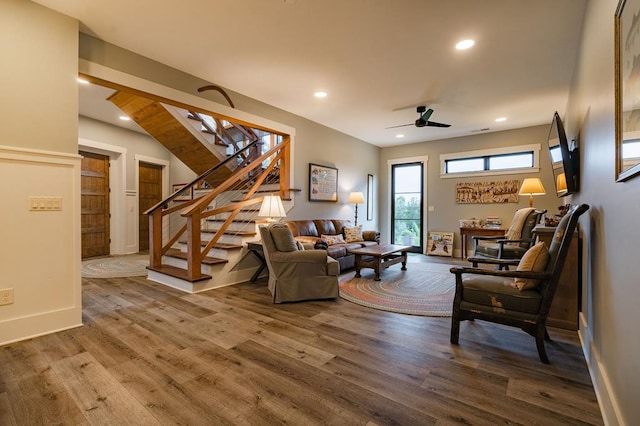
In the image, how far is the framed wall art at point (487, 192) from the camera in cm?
625

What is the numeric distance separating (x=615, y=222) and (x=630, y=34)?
2.85 feet

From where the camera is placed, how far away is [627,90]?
1.33 m

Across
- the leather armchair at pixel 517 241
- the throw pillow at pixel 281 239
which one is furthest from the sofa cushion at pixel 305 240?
the leather armchair at pixel 517 241

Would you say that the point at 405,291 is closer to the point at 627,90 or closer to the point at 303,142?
the point at 627,90

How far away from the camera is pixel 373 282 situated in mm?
4352

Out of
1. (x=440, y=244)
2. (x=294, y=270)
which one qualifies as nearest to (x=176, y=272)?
(x=294, y=270)

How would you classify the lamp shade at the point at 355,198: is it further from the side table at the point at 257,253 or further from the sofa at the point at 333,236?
the side table at the point at 257,253

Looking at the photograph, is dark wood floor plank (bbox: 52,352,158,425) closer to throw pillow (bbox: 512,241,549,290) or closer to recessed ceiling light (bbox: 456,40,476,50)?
throw pillow (bbox: 512,241,549,290)

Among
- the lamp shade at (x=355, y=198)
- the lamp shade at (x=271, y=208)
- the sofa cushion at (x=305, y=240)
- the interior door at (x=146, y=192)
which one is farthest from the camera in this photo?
the interior door at (x=146, y=192)

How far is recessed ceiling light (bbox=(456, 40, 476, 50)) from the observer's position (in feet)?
10.0

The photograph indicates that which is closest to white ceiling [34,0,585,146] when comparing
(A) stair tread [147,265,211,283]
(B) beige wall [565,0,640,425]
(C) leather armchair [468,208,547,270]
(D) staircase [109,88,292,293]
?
(B) beige wall [565,0,640,425]

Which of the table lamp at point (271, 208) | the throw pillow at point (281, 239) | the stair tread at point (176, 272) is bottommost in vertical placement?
the stair tread at point (176, 272)

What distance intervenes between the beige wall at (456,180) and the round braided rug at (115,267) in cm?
562

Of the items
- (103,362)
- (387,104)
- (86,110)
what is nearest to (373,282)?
(387,104)
